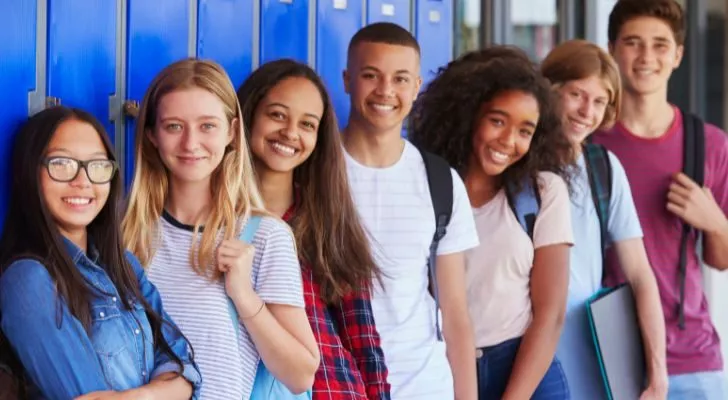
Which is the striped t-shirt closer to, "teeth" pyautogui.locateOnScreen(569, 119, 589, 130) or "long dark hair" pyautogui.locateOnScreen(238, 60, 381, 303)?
"long dark hair" pyautogui.locateOnScreen(238, 60, 381, 303)

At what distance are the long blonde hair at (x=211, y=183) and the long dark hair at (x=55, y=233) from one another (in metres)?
0.19

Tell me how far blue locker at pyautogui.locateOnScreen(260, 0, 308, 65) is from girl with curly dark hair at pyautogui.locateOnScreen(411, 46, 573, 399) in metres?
0.53

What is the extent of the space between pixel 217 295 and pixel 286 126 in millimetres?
565

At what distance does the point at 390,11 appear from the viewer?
4.49 metres

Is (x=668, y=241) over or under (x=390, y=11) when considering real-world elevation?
under

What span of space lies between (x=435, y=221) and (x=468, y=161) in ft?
1.87

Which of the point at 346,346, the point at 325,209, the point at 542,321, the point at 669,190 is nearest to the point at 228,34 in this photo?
the point at 325,209

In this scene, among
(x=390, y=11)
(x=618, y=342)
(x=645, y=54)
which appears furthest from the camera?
(x=645, y=54)

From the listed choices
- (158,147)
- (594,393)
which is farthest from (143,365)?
(594,393)

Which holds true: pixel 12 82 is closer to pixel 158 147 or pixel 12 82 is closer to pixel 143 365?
pixel 158 147

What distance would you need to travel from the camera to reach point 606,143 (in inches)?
188

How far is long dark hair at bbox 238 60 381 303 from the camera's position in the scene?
3277 mm

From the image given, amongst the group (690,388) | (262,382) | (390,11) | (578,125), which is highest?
(390,11)

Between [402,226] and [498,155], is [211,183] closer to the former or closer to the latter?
[402,226]
